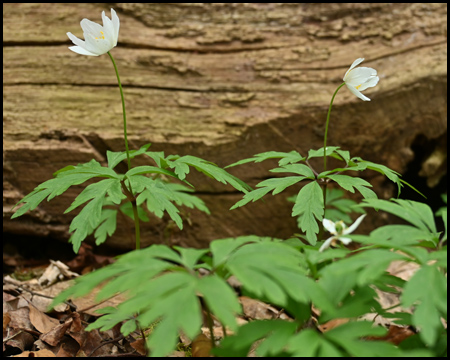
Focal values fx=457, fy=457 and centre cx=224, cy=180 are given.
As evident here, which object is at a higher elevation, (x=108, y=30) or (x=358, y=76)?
(x=108, y=30)

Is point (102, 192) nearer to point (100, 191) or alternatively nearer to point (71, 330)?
point (100, 191)

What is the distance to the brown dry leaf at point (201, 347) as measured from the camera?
74.2 inches

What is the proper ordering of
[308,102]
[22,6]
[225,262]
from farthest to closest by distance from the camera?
[22,6] → [308,102] → [225,262]

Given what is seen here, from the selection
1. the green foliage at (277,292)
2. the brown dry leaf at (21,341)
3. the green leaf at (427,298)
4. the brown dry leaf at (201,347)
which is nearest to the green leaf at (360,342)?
the green foliage at (277,292)

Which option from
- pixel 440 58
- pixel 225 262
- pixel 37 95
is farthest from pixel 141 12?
pixel 225 262

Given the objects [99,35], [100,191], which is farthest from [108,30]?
[100,191]

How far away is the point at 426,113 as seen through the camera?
386cm

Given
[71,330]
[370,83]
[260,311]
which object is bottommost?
[260,311]

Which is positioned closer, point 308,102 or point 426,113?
point 308,102

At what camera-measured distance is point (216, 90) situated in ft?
12.0

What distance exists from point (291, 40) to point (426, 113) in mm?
1298

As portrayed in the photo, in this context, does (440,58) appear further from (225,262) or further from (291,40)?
(225,262)

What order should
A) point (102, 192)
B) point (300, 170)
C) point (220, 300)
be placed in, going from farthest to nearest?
1. point (300, 170)
2. point (102, 192)
3. point (220, 300)

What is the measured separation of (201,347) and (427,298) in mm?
1015
